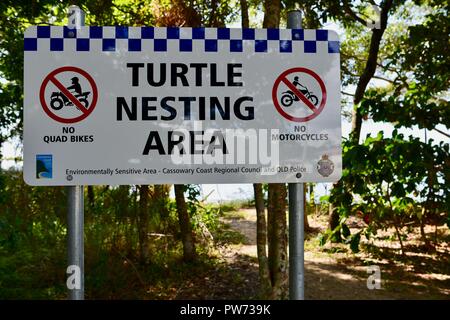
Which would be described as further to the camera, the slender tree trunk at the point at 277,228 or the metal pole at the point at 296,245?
the slender tree trunk at the point at 277,228

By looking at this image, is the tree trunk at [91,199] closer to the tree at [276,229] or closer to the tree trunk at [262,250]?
the tree trunk at [262,250]

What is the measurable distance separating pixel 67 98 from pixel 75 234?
0.65 m

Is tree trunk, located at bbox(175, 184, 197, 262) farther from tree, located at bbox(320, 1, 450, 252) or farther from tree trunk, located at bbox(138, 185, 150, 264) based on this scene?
tree, located at bbox(320, 1, 450, 252)

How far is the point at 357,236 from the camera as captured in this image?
5.58 meters

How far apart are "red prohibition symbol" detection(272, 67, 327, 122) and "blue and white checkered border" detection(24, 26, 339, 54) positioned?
0.11 m

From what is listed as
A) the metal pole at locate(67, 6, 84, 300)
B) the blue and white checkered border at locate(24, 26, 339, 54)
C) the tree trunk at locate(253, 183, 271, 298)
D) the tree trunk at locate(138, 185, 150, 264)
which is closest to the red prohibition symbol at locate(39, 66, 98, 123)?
the blue and white checkered border at locate(24, 26, 339, 54)

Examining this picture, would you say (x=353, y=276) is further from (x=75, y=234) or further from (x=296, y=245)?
(x=75, y=234)

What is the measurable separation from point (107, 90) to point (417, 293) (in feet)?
18.5

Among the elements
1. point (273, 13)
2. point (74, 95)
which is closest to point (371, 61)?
point (273, 13)

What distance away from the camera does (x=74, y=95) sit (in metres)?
2.05

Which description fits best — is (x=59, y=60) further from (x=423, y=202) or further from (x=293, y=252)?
(x=423, y=202)

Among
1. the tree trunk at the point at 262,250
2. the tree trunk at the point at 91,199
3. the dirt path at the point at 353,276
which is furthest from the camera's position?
the tree trunk at the point at 91,199

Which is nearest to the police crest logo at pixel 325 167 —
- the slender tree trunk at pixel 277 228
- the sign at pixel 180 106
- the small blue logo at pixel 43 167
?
the sign at pixel 180 106

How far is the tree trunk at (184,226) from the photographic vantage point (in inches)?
278
